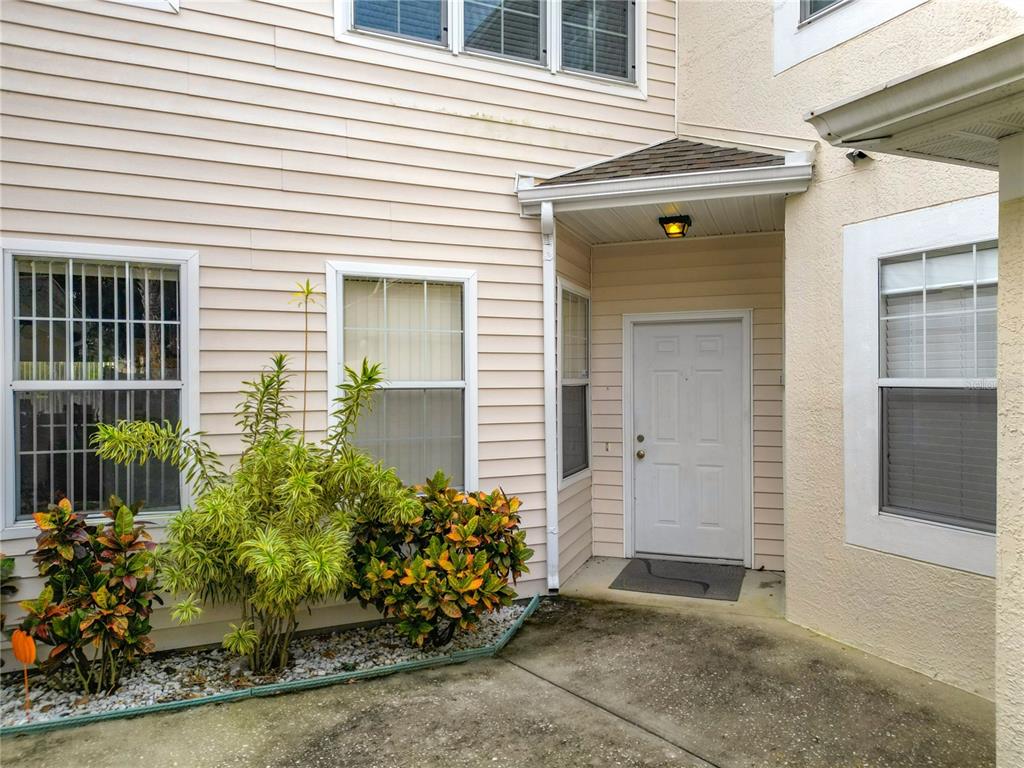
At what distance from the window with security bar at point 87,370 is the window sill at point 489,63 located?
1.96m

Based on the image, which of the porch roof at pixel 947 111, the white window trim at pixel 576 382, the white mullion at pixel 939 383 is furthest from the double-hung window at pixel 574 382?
the porch roof at pixel 947 111

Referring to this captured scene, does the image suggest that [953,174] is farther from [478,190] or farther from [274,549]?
[274,549]

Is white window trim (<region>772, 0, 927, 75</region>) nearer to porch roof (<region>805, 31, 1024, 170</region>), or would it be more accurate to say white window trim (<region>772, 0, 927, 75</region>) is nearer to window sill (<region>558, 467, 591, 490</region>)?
porch roof (<region>805, 31, 1024, 170</region>)

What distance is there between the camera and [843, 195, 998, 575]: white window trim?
352 cm

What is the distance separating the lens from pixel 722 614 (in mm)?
4633

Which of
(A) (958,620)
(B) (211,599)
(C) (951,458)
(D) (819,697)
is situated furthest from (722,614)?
(B) (211,599)

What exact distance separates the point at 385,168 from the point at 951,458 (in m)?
3.76

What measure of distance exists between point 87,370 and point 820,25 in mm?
4821

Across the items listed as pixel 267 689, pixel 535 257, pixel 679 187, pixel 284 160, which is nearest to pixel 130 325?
pixel 284 160

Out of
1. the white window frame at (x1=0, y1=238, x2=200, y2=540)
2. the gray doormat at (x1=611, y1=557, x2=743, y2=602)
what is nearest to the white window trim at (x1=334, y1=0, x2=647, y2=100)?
the white window frame at (x1=0, y1=238, x2=200, y2=540)

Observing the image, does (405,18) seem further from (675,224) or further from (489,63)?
(675,224)

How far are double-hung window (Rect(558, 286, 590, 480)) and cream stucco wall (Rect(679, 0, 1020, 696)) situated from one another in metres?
1.64

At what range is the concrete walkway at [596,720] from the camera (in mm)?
2957

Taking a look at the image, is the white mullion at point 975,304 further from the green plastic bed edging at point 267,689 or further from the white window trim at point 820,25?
the green plastic bed edging at point 267,689
